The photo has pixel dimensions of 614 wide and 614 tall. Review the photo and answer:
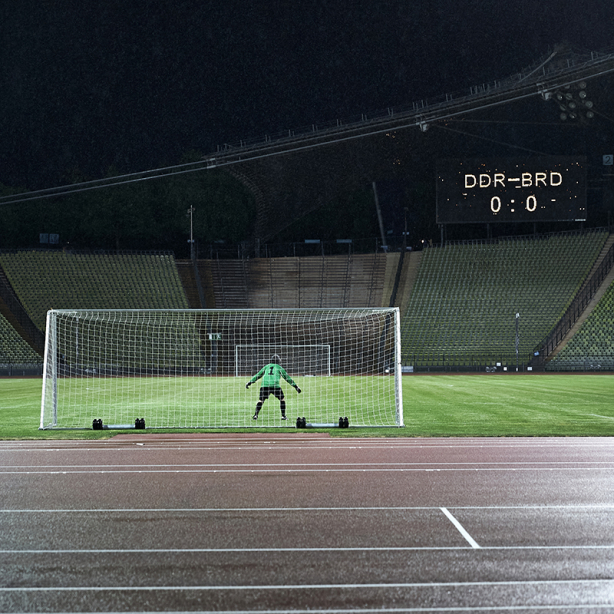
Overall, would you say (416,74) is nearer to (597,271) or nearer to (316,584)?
(597,271)

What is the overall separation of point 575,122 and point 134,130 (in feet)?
138

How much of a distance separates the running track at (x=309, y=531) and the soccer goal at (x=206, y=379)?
497cm

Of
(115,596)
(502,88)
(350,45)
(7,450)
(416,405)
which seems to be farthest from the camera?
(350,45)

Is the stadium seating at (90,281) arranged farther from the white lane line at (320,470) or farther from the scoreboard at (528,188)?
the white lane line at (320,470)

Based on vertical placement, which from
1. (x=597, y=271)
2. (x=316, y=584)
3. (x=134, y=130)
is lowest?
(x=316, y=584)

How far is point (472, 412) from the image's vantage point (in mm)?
18531

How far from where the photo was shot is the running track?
488cm

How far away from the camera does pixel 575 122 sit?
4731 cm

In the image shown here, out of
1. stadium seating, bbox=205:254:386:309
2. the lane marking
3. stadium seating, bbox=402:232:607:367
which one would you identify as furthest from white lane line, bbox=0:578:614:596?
stadium seating, bbox=205:254:386:309

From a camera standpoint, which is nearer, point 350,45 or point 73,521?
point 73,521

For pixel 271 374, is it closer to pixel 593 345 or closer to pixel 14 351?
pixel 14 351

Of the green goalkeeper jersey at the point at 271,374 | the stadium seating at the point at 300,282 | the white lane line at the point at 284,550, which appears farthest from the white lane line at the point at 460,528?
the stadium seating at the point at 300,282

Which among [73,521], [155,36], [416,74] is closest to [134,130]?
[155,36]

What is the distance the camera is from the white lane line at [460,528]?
243 inches
